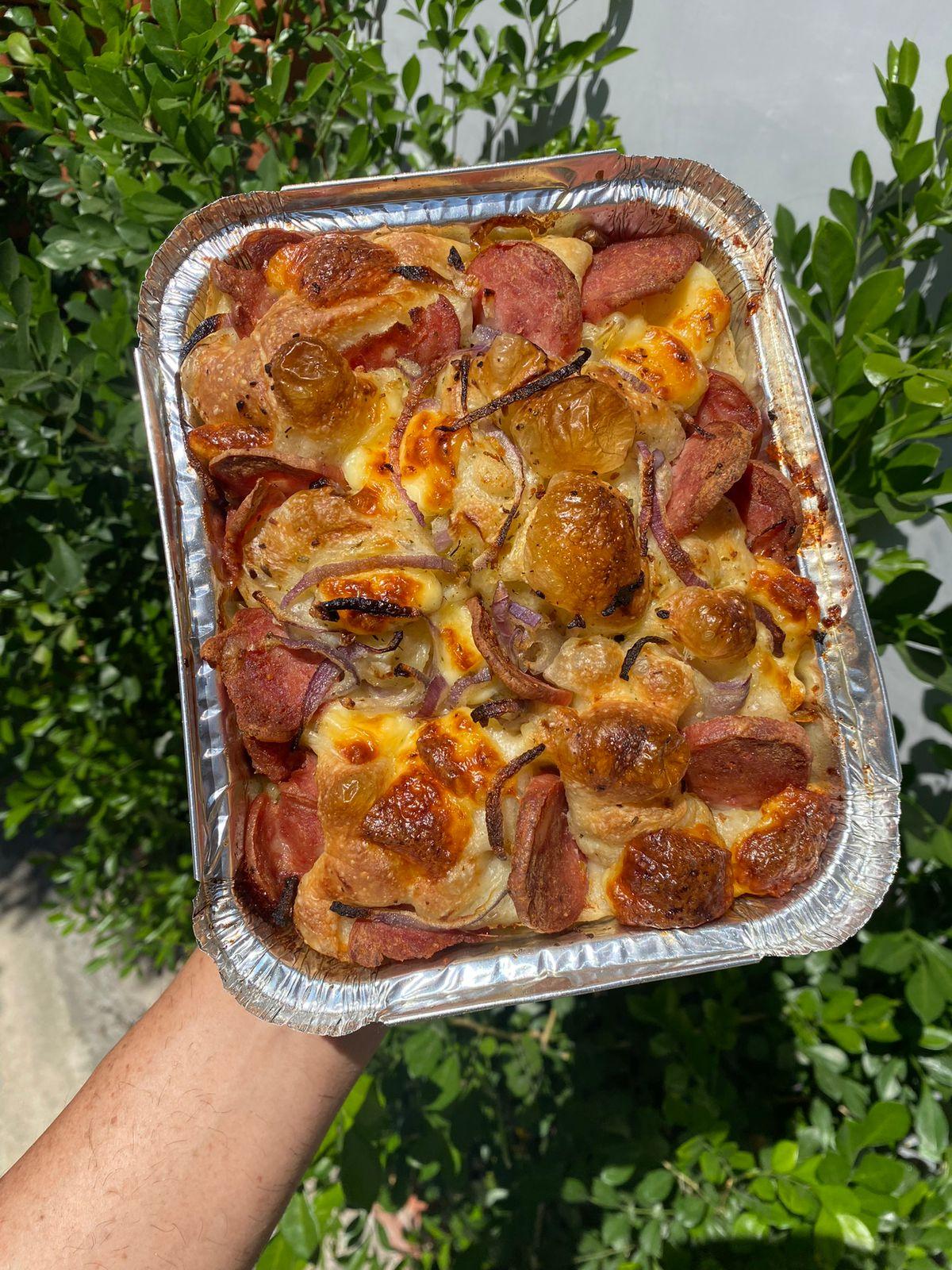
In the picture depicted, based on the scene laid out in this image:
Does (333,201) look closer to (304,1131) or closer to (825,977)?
(304,1131)

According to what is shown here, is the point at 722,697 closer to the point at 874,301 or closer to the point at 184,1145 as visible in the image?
the point at 874,301

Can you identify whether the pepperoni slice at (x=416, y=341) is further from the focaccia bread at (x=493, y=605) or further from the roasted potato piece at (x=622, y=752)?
the roasted potato piece at (x=622, y=752)

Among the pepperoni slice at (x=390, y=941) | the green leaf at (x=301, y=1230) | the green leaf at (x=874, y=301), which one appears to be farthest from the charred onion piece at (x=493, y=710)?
the green leaf at (x=301, y=1230)

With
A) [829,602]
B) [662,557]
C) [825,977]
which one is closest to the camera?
[662,557]

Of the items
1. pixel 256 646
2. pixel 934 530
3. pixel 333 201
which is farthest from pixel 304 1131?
pixel 934 530

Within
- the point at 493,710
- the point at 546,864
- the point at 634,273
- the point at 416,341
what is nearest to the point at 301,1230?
the point at 546,864

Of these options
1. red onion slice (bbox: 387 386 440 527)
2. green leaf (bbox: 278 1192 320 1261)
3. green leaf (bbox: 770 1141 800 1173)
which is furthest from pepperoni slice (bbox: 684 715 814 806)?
green leaf (bbox: 278 1192 320 1261)

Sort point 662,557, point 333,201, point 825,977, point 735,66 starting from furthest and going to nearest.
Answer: point 825,977 < point 735,66 < point 333,201 < point 662,557
